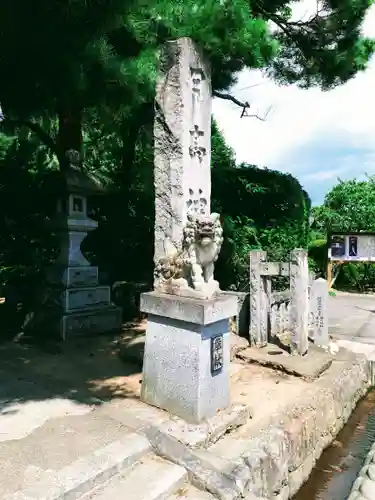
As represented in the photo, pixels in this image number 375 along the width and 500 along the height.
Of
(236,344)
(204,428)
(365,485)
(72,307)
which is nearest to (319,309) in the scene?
(236,344)

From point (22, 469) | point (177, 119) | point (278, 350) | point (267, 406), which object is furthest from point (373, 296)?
point (22, 469)

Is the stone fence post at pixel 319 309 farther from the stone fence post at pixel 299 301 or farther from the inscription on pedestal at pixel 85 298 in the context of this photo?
the inscription on pedestal at pixel 85 298

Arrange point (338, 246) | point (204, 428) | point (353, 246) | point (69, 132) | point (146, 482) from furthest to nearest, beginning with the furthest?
point (338, 246) < point (353, 246) < point (69, 132) < point (204, 428) < point (146, 482)

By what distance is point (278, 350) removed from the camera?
7.00 meters

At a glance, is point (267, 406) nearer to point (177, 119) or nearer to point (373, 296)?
point (177, 119)

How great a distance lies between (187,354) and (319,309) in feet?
12.7

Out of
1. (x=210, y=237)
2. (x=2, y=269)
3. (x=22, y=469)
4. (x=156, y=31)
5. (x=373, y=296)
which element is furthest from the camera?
(x=373, y=296)

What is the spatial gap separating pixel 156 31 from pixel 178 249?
3.18m

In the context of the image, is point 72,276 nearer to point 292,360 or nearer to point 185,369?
point 292,360

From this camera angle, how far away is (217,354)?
171 inches

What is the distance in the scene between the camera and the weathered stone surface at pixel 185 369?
13.7ft

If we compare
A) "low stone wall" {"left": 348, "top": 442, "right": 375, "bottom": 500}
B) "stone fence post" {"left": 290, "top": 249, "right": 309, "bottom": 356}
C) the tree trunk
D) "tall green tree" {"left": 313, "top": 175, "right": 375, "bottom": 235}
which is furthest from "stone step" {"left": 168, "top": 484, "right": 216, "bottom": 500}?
"tall green tree" {"left": 313, "top": 175, "right": 375, "bottom": 235}

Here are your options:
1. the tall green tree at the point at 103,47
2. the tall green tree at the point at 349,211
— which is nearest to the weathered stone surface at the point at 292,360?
the tall green tree at the point at 103,47

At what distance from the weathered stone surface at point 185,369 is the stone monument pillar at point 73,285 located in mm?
3377
